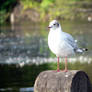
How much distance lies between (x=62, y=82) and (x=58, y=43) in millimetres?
1027

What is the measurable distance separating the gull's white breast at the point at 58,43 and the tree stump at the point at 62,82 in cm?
70

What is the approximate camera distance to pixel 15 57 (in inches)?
679

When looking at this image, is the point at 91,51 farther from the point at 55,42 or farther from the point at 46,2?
the point at 46,2

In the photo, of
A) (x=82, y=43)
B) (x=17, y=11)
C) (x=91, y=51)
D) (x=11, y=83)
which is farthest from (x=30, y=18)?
(x=11, y=83)

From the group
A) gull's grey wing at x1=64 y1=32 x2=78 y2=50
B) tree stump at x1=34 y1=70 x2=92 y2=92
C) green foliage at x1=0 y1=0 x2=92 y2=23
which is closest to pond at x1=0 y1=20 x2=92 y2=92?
gull's grey wing at x1=64 y1=32 x2=78 y2=50

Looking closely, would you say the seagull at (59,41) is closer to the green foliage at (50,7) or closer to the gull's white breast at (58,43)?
the gull's white breast at (58,43)

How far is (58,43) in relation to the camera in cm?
587

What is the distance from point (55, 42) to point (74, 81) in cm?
92

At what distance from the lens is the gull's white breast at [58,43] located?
5805 mm

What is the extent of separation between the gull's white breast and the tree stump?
70cm

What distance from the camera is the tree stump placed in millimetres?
4895

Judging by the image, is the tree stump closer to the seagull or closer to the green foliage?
the seagull

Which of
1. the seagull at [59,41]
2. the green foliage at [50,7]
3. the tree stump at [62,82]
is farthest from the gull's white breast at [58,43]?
the green foliage at [50,7]

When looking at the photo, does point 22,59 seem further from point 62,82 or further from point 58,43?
point 62,82
